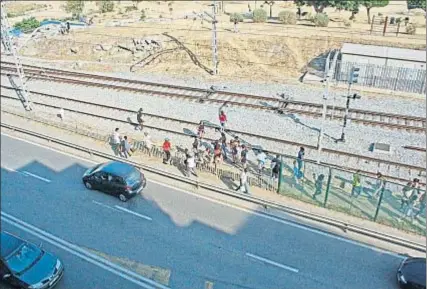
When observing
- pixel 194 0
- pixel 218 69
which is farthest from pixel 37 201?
pixel 194 0

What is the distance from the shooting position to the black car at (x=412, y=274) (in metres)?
13.0

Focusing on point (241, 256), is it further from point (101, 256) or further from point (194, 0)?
point (194, 0)

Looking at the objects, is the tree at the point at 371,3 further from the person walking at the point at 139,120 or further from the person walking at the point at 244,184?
the person walking at the point at 244,184

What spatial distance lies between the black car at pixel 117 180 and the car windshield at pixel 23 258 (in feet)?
13.5

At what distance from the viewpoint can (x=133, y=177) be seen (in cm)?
1795

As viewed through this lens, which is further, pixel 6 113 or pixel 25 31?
pixel 25 31

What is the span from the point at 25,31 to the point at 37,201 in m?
30.1

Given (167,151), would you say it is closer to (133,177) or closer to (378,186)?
(133,177)

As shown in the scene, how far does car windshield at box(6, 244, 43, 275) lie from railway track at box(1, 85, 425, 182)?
10.8m

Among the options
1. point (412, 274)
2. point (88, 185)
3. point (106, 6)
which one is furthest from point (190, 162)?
point (106, 6)

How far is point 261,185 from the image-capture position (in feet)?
61.5

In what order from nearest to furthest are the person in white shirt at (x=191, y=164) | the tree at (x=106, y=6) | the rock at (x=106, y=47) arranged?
the person in white shirt at (x=191, y=164) < the rock at (x=106, y=47) < the tree at (x=106, y=6)

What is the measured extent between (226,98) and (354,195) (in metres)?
12.7

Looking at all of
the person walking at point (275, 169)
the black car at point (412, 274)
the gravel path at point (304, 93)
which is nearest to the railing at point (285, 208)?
the black car at point (412, 274)
